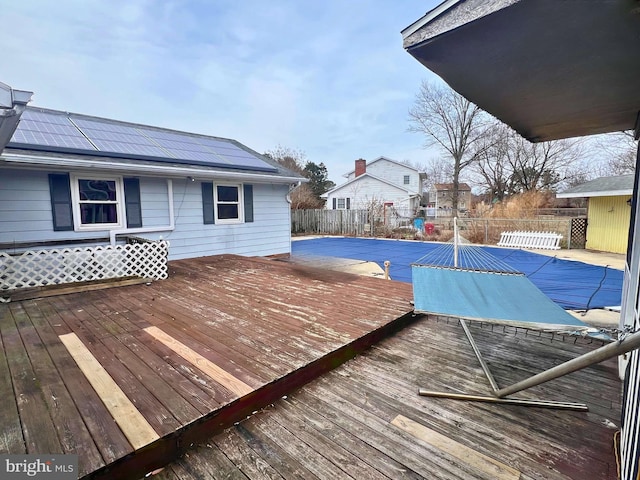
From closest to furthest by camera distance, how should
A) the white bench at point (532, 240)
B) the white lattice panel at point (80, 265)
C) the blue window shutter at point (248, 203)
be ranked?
the white lattice panel at point (80, 265)
the blue window shutter at point (248, 203)
the white bench at point (532, 240)

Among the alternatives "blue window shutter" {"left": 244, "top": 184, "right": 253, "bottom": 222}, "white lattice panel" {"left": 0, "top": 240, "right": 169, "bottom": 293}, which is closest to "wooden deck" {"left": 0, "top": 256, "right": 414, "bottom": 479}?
"white lattice panel" {"left": 0, "top": 240, "right": 169, "bottom": 293}

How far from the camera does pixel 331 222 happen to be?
18641 millimetres

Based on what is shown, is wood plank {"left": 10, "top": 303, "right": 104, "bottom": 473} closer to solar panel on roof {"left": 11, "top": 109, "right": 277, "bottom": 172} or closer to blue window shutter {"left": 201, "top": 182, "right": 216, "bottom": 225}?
solar panel on roof {"left": 11, "top": 109, "right": 277, "bottom": 172}

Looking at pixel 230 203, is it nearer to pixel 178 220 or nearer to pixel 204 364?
pixel 178 220

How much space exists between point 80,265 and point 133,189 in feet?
6.51

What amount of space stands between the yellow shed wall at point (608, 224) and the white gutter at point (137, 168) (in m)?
11.9

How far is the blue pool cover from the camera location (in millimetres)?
5953

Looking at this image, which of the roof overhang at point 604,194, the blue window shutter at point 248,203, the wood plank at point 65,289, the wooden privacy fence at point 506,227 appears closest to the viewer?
the wood plank at point 65,289

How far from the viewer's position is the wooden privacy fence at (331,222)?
1775 cm

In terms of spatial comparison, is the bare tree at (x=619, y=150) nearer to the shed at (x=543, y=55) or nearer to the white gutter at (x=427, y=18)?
the shed at (x=543, y=55)

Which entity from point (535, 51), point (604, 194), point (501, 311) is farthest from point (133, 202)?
point (604, 194)

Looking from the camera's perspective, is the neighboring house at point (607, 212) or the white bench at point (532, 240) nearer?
the neighboring house at point (607, 212)

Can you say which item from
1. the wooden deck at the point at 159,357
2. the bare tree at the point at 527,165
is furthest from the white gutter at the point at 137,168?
the bare tree at the point at 527,165

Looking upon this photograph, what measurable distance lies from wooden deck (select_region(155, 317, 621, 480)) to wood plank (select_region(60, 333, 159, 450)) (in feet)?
0.71
